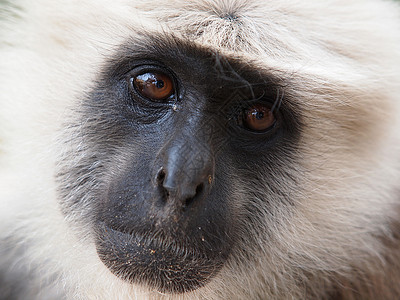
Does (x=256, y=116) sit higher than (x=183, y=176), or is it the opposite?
(x=256, y=116)

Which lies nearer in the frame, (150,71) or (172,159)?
(172,159)

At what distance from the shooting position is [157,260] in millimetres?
2584

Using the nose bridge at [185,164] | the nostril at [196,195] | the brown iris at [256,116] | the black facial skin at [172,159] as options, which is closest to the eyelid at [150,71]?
the black facial skin at [172,159]

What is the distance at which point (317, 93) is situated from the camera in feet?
9.62

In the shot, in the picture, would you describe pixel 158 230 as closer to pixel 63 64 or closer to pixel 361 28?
pixel 63 64

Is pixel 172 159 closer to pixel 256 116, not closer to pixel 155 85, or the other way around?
pixel 155 85

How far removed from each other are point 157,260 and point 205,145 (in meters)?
0.63

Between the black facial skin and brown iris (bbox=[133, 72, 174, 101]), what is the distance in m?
0.03

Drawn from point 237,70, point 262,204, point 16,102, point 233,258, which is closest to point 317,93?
point 237,70

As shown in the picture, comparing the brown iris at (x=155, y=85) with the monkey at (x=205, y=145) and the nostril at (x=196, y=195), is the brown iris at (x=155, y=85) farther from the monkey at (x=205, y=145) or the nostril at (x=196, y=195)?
the nostril at (x=196, y=195)

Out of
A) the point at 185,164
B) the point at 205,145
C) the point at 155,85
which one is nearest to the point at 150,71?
the point at 155,85

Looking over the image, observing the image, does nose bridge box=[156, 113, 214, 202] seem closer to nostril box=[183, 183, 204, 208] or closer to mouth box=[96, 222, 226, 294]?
nostril box=[183, 183, 204, 208]

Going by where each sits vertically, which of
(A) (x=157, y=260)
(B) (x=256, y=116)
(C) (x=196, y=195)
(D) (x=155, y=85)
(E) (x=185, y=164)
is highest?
(B) (x=256, y=116)

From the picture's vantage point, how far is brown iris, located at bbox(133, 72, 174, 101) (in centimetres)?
289
